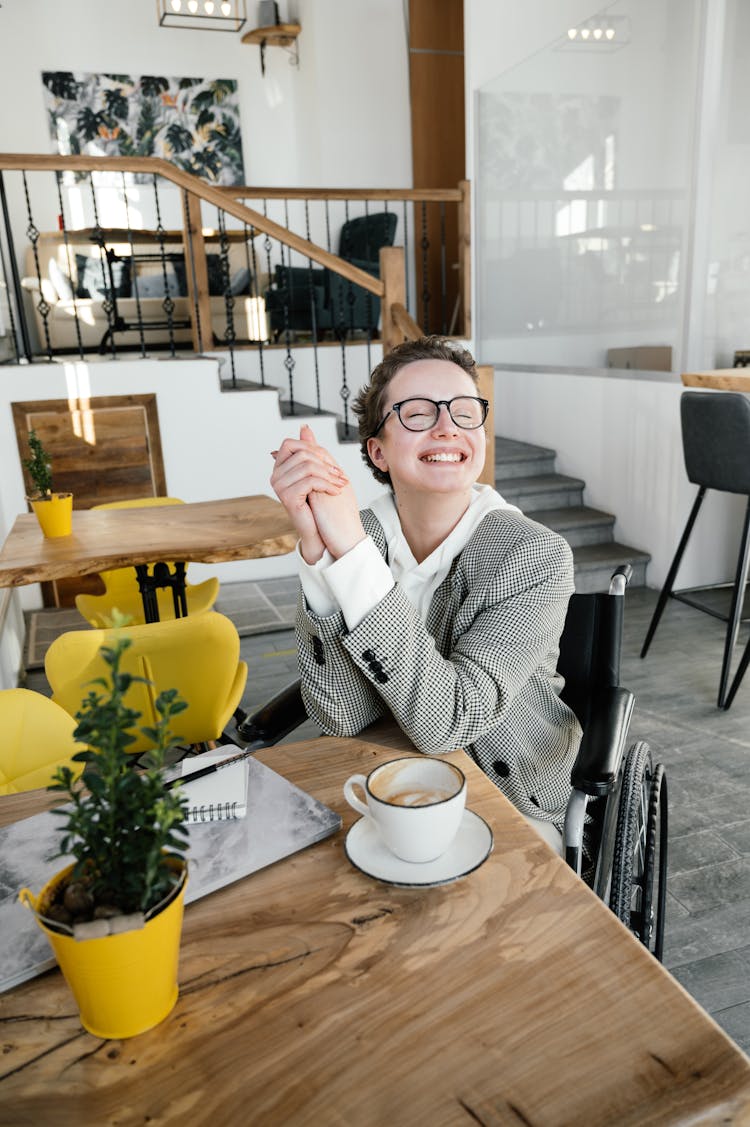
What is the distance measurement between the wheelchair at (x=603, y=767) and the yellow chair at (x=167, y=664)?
46cm

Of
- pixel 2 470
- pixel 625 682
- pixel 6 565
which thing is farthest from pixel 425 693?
pixel 2 470

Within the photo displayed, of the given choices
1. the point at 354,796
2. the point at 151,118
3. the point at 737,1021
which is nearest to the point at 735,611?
the point at 737,1021

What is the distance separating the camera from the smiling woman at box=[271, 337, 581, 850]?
1018 mm

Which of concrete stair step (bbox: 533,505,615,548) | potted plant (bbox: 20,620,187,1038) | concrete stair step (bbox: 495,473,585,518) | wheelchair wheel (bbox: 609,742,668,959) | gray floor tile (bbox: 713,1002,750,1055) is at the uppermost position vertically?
potted plant (bbox: 20,620,187,1038)

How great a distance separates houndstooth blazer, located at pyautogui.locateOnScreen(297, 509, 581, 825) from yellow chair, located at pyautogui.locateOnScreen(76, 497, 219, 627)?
175cm

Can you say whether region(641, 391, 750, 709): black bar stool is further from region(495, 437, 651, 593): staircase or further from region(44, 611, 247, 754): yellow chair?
region(44, 611, 247, 754): yellow chair

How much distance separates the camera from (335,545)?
1018 millimetres

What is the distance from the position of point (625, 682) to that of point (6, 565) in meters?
2.31

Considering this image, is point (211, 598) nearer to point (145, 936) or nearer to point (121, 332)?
point (145, 936)

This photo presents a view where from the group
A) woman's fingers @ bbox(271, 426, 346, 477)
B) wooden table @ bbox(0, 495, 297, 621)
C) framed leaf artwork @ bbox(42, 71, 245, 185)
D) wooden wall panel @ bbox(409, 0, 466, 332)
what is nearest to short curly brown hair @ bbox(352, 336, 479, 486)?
woman's fingers @ bbox(271, 426, 346, 477)

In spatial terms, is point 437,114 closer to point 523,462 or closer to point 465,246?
point 465,246

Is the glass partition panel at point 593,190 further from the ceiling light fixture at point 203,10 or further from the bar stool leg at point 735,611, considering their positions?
the ceiling light fixture at point 203,10

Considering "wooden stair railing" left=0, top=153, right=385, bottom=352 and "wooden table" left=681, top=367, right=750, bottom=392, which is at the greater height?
"wooden stair railing" left=0, top=153, right=385, bottom=352

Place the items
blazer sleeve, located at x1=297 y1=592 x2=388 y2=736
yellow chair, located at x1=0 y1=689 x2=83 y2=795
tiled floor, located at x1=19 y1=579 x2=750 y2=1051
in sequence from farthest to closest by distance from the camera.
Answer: tiled floor, located at x1=19 y1=579 x2=750 y2=1051, yellow chair, located at x1=0 y1=689 x2=83 y2=795, blazer sleeve, located at x1=297 y1=592 x2=388 y2=736
